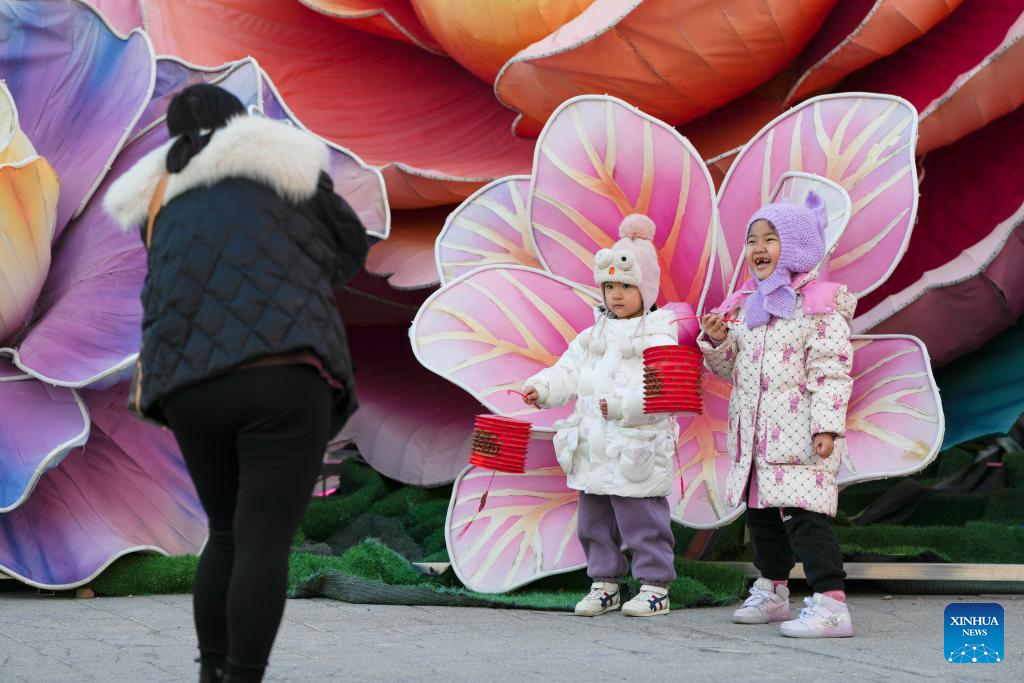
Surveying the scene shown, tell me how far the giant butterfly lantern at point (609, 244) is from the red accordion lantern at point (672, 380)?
0.29m

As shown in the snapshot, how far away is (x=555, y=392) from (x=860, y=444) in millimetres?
672

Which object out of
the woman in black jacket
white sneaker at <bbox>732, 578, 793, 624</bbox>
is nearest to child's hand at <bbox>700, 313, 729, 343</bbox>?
white sneaker at <bbox>732, 578, 793, 624</bbox>

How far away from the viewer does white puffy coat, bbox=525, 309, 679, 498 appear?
10.8ft

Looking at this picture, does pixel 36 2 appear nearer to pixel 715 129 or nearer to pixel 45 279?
pixel 45 279

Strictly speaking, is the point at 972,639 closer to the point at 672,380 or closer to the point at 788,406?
the point at 788,406

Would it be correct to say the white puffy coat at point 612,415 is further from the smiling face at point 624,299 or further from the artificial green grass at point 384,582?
the artificial green grass at point 384,582

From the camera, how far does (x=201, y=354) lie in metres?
2.02

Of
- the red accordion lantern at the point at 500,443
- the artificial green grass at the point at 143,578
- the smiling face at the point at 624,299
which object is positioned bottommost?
the artificial green grass at the point at 143,578

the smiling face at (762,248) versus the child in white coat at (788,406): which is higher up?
the smiling face at (762,248)

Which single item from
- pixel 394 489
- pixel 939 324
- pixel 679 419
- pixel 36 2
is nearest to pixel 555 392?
pixel 679 419

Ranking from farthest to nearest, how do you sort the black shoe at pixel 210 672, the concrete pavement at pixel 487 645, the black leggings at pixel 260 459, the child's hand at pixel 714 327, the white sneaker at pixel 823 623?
the child's hand at pixel 714 327 → the white sneaker at pixel 823 623 → the concrete pavement at pixel 487 645 → the black shoe at pixel 210 672 → the black leggings at pixel 260 459

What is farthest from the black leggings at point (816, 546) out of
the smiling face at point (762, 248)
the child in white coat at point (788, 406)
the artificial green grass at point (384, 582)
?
the smiling face at point (762, 248)

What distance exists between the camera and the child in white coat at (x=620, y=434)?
10.8 feet

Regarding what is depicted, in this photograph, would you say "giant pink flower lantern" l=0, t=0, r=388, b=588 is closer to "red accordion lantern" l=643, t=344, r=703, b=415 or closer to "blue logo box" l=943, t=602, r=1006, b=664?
"red accordion lantern" l=643, t=344, r=703, b=415
